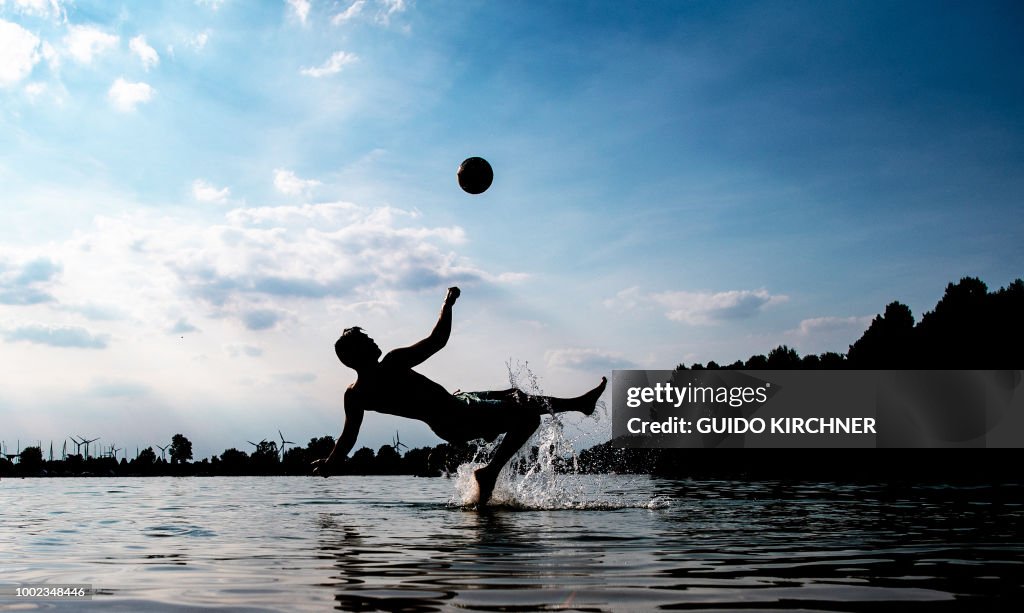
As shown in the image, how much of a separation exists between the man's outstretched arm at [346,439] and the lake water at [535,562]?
80cm

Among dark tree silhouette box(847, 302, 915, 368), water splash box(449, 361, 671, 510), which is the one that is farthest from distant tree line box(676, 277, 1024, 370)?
water splash box(449, 361, 671, 510)

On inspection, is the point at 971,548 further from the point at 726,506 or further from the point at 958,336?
the point at 958,336

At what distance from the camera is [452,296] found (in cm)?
1177

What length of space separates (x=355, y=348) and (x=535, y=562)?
5.50 metres

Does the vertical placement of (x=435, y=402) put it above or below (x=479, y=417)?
above

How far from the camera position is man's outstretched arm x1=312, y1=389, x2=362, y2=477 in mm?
11609

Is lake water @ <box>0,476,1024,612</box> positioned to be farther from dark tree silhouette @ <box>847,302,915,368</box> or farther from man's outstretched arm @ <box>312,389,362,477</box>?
dark tree silhouette @ <box>847,302,915,368</box>

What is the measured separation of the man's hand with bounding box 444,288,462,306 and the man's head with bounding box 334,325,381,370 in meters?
1.18

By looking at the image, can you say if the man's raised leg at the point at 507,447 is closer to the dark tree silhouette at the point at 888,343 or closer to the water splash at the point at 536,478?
the water splash at the point at 536,478

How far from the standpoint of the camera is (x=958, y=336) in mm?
72562

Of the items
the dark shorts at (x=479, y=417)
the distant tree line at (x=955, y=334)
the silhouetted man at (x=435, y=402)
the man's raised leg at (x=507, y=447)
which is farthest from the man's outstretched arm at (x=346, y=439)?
the distant tree line at (x=955, y=334)

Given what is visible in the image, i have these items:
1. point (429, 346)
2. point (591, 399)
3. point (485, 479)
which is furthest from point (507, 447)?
point (429, 346)

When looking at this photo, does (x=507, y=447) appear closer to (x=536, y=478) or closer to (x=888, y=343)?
(x=536, y=478)

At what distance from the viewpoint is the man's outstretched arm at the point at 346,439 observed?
11.6 metres
